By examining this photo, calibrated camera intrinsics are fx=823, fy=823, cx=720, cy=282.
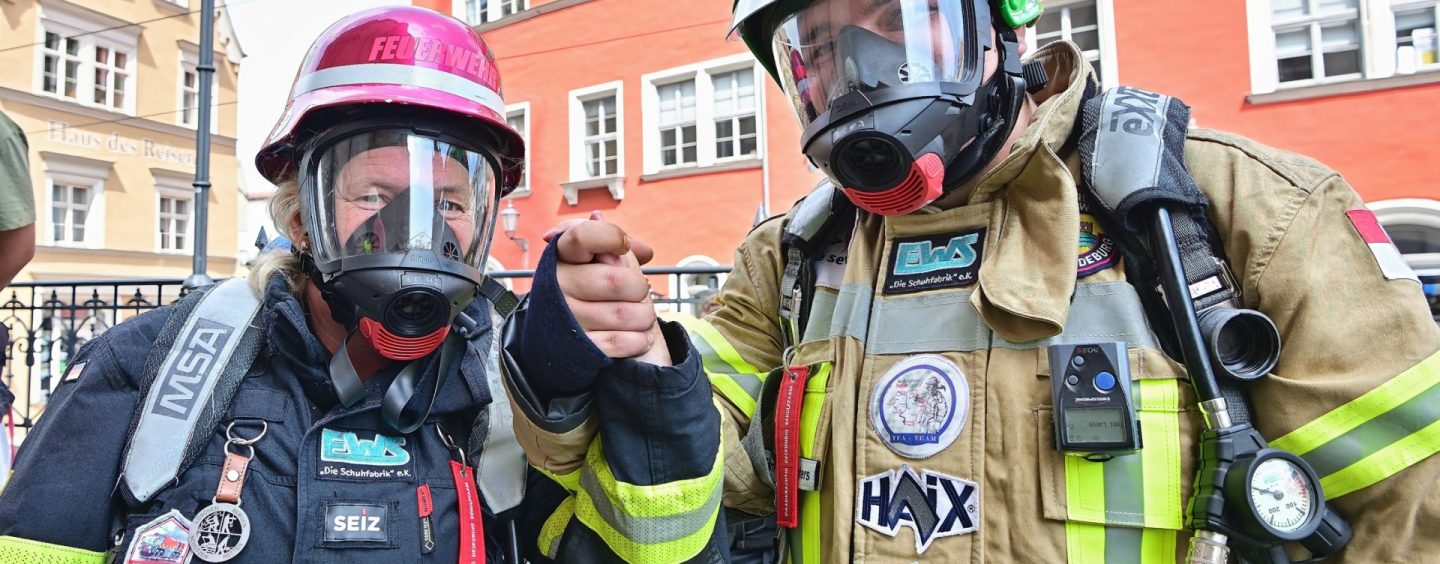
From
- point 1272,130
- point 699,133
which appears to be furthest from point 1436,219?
point 699,133

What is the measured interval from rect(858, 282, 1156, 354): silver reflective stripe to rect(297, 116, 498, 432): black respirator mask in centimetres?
81

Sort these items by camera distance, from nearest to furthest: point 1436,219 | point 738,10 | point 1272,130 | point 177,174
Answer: point 738,10, point 1436,219, point 1272,130, point 177,174

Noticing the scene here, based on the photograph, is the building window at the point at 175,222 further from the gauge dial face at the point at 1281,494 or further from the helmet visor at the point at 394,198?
the gauge dial face at the point at 1281,494

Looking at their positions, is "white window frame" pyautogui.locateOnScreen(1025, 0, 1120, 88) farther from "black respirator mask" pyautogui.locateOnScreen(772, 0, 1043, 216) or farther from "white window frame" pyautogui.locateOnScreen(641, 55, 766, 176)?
"black respirator mask" pyautogui.locateOnScreen(772, 0, 1043, 216)

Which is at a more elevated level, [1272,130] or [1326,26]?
[1326,26]

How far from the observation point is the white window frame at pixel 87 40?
650 inches

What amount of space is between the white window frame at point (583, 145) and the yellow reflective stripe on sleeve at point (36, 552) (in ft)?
39.1

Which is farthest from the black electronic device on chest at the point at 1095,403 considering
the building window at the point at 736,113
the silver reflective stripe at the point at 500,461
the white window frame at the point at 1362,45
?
the building window at the point at 736,113

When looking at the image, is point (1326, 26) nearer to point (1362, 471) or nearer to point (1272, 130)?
point (1272, 130)

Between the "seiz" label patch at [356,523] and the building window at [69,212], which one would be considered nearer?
the "seiz" label patch at [356,523]

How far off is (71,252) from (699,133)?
46.0 ft

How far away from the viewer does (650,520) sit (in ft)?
4.58

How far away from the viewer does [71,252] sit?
17.1 meters

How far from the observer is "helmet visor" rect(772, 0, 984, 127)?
60.9 inches
